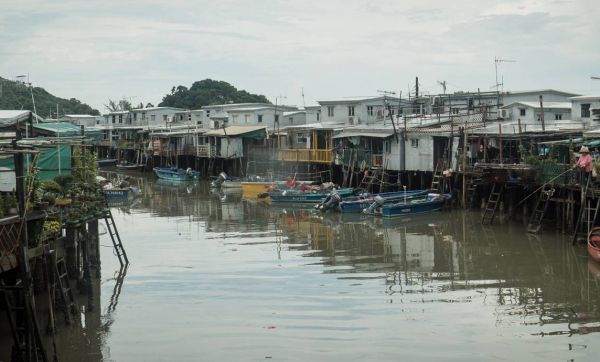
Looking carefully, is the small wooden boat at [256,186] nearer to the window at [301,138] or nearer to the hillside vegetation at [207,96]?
the window at [301,138]

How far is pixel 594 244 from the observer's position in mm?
21328

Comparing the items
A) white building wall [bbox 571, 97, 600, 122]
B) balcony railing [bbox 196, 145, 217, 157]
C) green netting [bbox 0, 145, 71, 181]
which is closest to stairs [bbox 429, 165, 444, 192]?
white building wall [bbox 571, 97, 600, 122]

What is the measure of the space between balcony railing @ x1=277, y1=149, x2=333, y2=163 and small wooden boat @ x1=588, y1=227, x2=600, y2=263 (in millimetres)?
23858

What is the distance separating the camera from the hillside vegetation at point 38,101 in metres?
72.5

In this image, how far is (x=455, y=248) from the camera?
25156mm

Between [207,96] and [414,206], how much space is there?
58329 mm

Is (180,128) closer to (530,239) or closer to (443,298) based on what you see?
(530,239)

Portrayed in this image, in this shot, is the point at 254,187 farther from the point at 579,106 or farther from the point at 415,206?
the point at 579,106

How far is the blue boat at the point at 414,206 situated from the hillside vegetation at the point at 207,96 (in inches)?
2115

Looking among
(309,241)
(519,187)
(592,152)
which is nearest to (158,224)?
(309,241)

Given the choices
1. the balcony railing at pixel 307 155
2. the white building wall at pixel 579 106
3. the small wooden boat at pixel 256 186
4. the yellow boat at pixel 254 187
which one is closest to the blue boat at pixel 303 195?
the small wooden boat at pixel 256 186

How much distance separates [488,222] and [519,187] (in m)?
2.09

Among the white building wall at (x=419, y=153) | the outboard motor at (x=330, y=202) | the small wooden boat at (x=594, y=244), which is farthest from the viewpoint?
the white building wall at (x=419, y=153)

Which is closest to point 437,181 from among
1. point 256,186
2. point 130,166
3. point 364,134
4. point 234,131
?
point 364,134
